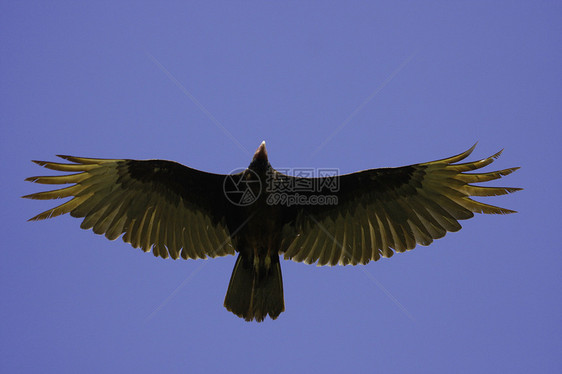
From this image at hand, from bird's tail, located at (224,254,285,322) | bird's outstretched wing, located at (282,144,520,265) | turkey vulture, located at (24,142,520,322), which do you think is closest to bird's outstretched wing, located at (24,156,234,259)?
turkey vulture, located at (24,142,520,322)

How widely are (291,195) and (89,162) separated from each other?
6.85 feet

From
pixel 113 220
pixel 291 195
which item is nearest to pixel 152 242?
pixel 113 220

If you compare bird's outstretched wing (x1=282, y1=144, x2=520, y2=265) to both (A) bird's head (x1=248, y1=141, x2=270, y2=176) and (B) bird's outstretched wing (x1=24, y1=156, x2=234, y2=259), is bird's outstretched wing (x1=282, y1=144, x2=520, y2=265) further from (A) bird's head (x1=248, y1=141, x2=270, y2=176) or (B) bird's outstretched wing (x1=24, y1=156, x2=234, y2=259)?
(B) bird's outstretched wing (x1=24, y1=156, x2=234, y2=259)

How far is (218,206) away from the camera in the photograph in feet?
20.3

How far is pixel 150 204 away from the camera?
6.21 meters

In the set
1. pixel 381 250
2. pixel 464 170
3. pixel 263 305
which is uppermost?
pixel 464 170

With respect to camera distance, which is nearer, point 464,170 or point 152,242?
point 464,170

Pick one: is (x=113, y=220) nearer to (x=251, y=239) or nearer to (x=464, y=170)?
(x=251, y=239)

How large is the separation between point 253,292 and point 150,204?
1.46 meters

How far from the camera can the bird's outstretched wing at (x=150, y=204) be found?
5.89 meters

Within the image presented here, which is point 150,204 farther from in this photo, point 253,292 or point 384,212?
point 384,212

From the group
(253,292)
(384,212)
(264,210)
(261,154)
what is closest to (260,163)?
(261,154)

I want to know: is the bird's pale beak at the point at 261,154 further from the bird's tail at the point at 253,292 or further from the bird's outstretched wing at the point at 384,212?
the bird's tail at the point at 253,292

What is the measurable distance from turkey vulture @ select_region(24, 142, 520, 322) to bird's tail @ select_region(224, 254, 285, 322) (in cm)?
1
